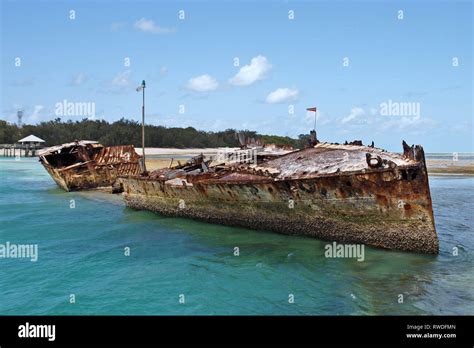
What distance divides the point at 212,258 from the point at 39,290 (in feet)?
13.3

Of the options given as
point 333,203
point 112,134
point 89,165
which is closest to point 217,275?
point 333,203

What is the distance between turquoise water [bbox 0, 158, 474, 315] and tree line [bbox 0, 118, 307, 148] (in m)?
73.9

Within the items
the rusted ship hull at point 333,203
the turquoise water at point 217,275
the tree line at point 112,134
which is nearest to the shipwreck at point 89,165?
the turquoise water at point 217,275

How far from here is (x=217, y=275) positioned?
9875mm

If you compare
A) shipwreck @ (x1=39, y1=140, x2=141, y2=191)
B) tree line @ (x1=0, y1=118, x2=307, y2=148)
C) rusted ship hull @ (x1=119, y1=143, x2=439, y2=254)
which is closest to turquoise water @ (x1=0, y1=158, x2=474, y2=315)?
rusted ship hull @ (x1=119, y1=143, x2=439, y2=254)

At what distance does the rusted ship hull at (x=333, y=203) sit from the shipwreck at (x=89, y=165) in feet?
40.3

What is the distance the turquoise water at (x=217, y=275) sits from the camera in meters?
8.08

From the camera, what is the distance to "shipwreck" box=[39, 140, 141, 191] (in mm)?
27188

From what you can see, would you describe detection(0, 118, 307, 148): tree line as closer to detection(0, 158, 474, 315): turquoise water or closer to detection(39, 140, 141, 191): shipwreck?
detection(39, 140, 141, 191): shipwreck

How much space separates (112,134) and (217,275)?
3237 inches

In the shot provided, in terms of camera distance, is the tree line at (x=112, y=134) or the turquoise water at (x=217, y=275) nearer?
the turquoise water at (x=217, y=275)

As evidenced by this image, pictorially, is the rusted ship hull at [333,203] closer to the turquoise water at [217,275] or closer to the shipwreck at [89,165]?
the turquoise water at [217,275]
